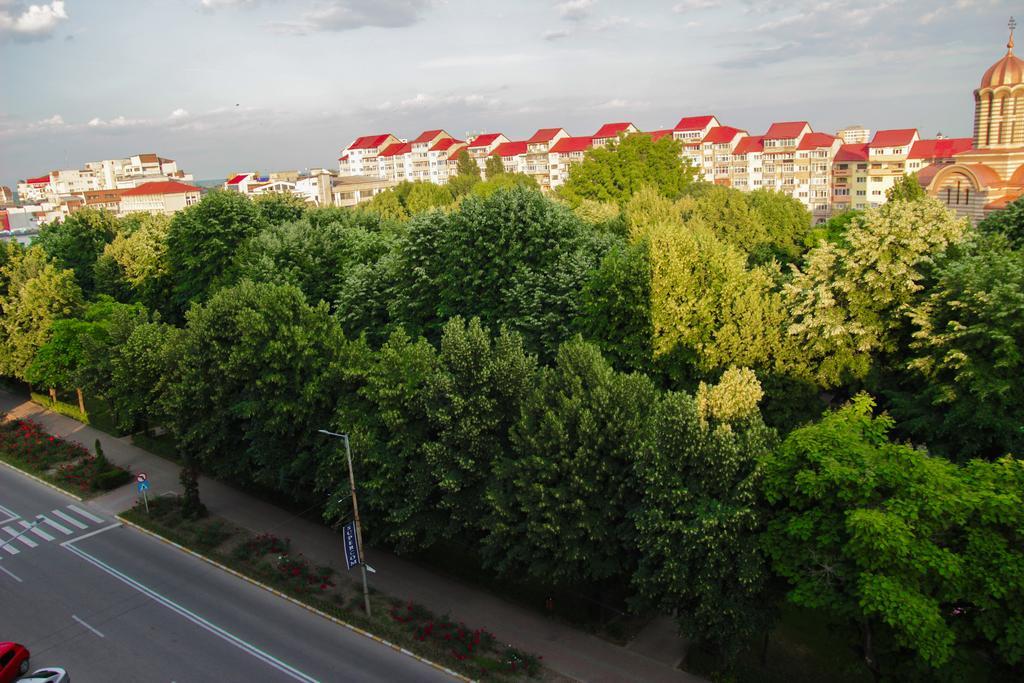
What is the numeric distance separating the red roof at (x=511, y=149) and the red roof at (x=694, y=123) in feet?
103

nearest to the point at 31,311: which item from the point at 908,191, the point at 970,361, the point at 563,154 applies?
the point at 970,361

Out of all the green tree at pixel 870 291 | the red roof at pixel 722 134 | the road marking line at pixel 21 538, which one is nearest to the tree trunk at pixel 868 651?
the green tree at pixel 870 291

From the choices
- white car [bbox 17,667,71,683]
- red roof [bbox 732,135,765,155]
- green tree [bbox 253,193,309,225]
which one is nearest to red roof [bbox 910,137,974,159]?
red roof [bbox 732,135,765,155]

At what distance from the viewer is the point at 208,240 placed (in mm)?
55750

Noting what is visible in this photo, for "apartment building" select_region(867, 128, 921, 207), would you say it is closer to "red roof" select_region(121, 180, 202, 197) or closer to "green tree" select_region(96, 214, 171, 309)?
"green tree" select_region(96, 214, 171, 309)

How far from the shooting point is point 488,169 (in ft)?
409

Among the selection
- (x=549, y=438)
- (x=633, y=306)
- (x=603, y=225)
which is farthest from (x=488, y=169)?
(x=549, y=438)

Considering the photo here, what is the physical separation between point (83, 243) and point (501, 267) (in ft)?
192

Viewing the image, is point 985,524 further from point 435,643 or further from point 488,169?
point 488,169

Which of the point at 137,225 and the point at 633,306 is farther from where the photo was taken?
the point at 137,225

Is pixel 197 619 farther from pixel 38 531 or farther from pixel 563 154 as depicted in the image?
pixel 563 154

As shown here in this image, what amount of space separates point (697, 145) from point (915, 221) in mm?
116976

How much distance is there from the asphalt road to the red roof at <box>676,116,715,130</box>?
129 meters

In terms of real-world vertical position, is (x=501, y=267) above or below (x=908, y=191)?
below
